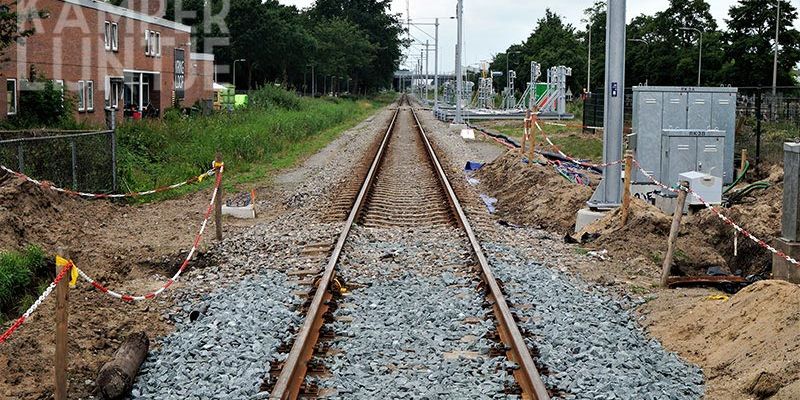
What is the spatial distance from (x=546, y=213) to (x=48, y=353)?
33.6 feet

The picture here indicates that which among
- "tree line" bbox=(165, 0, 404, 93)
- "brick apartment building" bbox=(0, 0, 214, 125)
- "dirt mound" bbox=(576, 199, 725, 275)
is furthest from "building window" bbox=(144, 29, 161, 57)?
"dirt mound" bbox=(576, 199, 725, 275)

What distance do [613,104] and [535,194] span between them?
160 inches

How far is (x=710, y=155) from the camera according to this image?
1714 cm

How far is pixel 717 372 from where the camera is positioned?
7.11 meters

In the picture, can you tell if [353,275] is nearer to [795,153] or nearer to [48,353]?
[48,353]

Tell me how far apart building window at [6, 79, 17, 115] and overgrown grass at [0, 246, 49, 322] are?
23.1m

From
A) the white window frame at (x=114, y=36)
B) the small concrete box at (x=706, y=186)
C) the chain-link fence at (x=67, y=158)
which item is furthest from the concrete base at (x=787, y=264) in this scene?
the white window frame at (x=114, y=36)

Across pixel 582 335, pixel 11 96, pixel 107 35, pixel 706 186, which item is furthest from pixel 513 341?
pixel 107 35

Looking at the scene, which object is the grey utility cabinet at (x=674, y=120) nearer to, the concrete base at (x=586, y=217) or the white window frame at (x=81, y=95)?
the concrete base at (x=586, y=217)

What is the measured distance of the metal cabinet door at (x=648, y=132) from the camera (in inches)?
682

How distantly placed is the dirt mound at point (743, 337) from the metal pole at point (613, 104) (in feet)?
17.8

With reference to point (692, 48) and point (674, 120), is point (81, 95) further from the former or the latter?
point (692, 48)

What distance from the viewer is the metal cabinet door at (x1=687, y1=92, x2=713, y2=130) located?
60.0ft

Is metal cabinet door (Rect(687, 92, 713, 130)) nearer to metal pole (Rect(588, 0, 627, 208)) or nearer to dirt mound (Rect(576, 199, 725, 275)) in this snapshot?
metal pole (Rect(588, 0, 627, 208))
